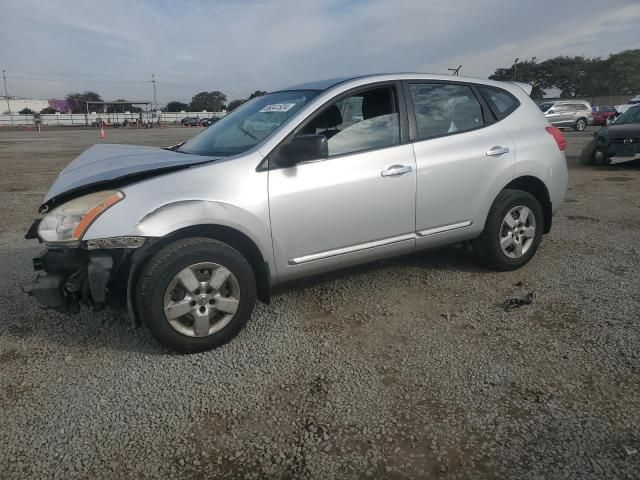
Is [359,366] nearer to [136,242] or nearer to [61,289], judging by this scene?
[136,242]

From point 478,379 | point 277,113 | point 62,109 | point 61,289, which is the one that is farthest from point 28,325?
point 62,109

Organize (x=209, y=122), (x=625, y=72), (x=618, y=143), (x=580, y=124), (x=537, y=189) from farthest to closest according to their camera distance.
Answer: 1. (x=625, y=72)
2. (x=580, y=124)
3. (x=209, y=122)
4. (x=618, y=143)
5. (x=537, y=189)

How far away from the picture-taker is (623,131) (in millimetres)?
10328

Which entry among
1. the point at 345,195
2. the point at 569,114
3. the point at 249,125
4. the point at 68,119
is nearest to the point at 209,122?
the point at 249,125

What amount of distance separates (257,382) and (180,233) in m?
1.00

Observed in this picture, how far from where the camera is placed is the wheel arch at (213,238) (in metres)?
2.78

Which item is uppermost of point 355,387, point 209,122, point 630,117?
point 209,122

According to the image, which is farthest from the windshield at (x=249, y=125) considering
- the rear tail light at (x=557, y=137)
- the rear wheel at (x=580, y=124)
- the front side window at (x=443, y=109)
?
the rear wheel at (x=580, y=124)

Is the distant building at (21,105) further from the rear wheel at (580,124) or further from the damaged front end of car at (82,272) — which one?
the damaged front end of car at (82,272)

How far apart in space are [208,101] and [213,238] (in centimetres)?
10190

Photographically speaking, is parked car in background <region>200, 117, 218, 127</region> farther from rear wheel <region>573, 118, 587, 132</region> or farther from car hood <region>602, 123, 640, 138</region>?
rear wheel <region>573, 118, 587, 132</region>

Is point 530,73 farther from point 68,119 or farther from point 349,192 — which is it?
point 349,192

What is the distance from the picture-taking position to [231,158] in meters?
3.07

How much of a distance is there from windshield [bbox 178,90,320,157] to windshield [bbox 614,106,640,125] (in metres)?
10.1
